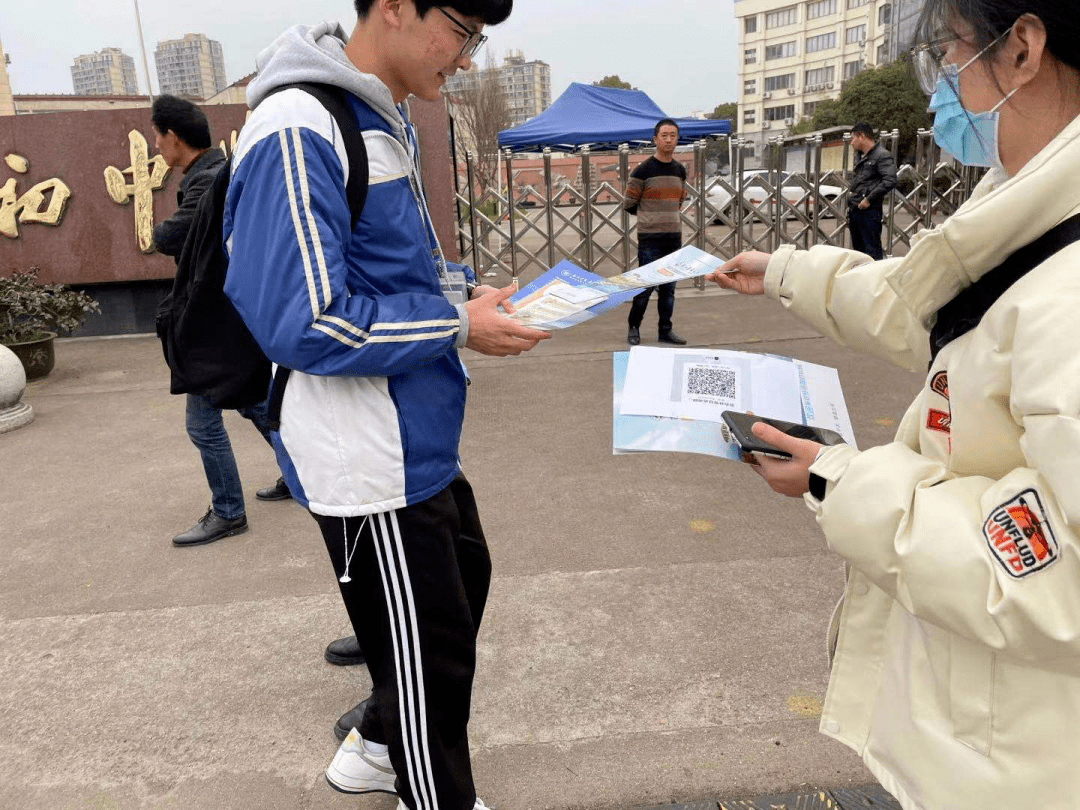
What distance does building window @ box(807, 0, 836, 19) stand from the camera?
214 feet

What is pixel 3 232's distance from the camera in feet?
24.1

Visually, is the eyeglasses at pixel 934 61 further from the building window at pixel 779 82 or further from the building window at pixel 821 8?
the building window at pixel 779 82

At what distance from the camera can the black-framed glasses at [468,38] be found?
1.52m

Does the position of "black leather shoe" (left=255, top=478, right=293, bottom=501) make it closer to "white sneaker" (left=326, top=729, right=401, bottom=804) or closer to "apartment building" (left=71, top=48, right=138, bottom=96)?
"white sneaker" (left=326, top=729, right=401, bottom=804)

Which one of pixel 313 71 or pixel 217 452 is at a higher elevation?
pixel 313 71

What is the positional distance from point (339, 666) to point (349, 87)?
6.03 ft

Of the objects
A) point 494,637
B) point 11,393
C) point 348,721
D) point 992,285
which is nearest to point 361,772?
point 348,721

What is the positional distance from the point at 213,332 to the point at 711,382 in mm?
986

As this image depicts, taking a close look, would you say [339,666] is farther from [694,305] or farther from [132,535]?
[694,305]

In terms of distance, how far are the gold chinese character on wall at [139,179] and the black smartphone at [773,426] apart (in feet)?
23.6

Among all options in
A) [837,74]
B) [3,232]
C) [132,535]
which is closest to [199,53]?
[837,74]

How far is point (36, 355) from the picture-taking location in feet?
20.8

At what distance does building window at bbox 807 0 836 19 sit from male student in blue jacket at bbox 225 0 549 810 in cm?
7387

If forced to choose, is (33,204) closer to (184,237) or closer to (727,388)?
(184,237)
